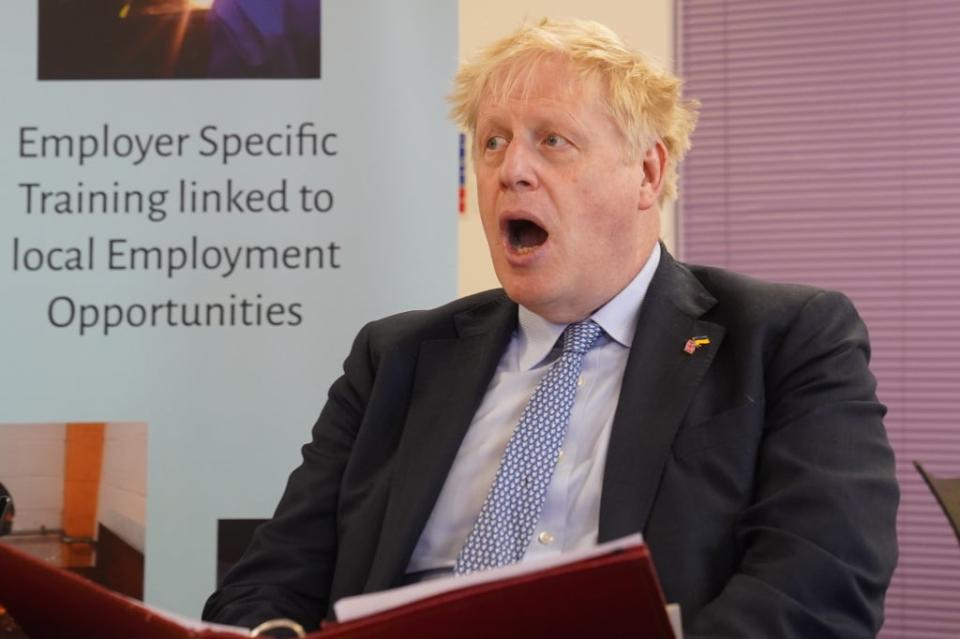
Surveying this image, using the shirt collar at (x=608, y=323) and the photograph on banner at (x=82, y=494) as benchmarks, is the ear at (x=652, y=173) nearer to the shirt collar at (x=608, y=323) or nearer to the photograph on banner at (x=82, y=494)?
the shirt collar at (x=608, y=323)

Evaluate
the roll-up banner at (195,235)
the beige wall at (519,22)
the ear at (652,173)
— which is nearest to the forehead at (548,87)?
the ear at (652,173)

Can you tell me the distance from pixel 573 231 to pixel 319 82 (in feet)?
3.29

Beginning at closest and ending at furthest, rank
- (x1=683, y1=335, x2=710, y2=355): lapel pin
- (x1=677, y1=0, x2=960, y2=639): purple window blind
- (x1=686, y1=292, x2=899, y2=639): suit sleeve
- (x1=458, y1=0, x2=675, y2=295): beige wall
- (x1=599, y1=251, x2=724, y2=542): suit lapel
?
(x1=686, y1=292, x2=899, y2=639): suit sleeve → (x1=599, y1=251, x2=724, y2=542): suit lapel → (x1=683, y1=335, x2=710, y2=355): lapel pin → (x1=677, y1=0, x2=960, y2=639): purple window blind → (x1=458, y1=0, x2=675, y2=295): beige wall

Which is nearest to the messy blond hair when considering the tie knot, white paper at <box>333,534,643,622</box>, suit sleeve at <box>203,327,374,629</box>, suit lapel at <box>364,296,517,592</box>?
the tie knot

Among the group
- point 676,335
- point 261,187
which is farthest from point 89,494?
point 676,335

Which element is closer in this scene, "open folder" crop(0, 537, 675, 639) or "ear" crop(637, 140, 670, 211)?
"open folder" crop(0, 537, 675, 639)

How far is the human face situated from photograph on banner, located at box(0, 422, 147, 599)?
3.85 feet

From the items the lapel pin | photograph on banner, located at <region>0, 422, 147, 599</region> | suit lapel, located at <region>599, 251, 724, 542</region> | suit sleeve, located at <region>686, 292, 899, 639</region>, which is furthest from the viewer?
photograph on banner, located at <region>0, 422, 147, 599</region>

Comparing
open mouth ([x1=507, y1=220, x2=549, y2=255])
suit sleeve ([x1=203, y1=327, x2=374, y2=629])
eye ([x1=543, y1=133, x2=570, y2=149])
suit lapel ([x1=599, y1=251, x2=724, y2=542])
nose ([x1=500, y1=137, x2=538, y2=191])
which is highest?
eye ([x1=543, y1=133, x2=570, y2=149])

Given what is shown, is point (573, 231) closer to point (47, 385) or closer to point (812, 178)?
point (47, 385)

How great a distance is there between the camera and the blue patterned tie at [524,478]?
1.86m

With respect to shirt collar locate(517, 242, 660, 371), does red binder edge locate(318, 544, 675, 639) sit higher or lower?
lower

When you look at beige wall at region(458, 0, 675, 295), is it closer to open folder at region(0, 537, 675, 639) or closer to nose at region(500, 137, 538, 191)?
nose at region(500, 137, 538, 191)

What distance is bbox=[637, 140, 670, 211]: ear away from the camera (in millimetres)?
2088
